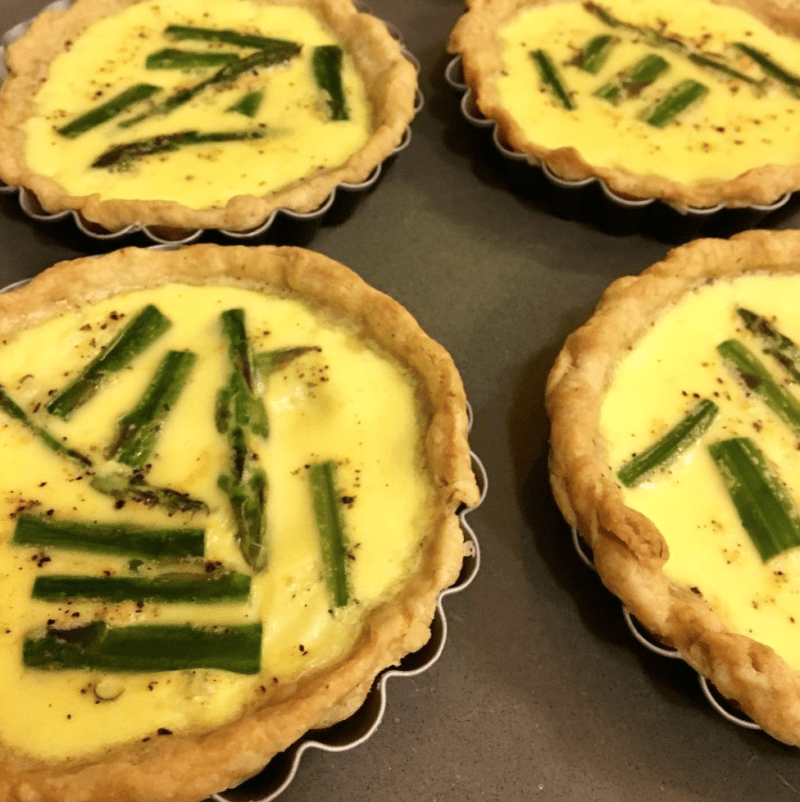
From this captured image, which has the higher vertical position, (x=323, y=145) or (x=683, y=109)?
(x=683, y=109)

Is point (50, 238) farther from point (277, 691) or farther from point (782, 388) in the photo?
point (782, 388)

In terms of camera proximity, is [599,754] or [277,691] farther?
[599,754]

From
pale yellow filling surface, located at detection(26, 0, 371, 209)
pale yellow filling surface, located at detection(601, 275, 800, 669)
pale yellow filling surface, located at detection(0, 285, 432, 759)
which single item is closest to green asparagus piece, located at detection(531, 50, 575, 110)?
pale yellow filling surface, located at detection(26, 0, 371, 209)

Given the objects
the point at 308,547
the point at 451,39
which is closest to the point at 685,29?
the point at 451,39

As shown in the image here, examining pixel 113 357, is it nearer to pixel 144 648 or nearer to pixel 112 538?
pixel 112 538

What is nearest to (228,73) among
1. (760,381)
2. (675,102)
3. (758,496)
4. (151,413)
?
(151,413)

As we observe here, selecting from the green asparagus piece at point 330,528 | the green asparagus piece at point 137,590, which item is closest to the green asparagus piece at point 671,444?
the green asparagus piece at point 330,528
